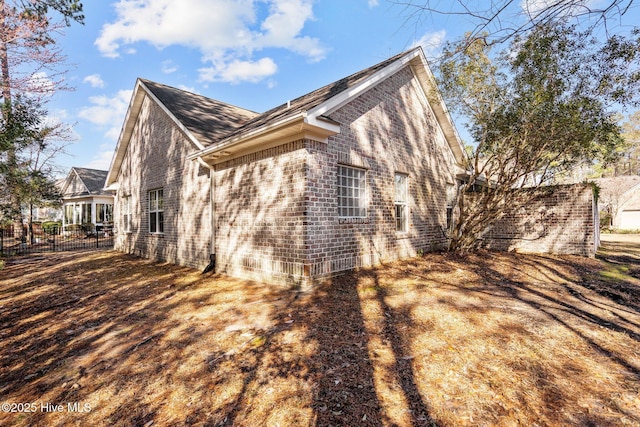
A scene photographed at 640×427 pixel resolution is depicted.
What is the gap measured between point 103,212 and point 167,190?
1821 centimetres

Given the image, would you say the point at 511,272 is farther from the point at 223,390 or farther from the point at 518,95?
the point at 223,390

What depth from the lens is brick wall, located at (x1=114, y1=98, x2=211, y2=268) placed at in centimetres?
922

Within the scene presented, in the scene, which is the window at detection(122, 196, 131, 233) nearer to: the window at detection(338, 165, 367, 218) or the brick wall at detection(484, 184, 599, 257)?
the window at detection(338, 165, 367, 218)

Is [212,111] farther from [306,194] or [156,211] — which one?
[306,194]

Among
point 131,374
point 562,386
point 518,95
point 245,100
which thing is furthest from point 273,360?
point 245,100

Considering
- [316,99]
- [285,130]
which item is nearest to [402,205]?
[316,99]

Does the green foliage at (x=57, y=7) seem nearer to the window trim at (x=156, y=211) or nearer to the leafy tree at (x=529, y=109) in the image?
the window trim at (x=156, y=211)

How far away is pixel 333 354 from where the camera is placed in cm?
348

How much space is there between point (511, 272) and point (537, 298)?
2.33 meters

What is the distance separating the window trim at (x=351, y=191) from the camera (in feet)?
23.7

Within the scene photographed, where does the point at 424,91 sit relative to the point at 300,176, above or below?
above

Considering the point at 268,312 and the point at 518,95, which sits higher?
the point at 518,95

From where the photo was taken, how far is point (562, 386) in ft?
9.11

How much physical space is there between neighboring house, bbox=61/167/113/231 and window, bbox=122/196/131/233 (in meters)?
11.4
